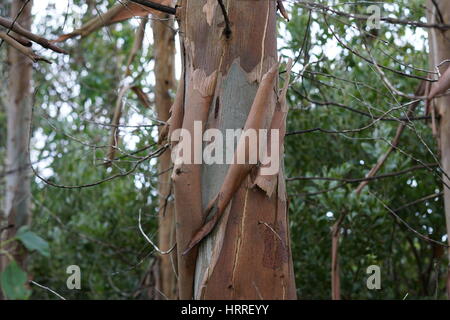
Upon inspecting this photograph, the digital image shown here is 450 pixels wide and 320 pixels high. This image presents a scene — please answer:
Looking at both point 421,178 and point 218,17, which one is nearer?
point 218,17

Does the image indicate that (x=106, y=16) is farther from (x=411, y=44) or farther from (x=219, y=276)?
(x=411, y=44)

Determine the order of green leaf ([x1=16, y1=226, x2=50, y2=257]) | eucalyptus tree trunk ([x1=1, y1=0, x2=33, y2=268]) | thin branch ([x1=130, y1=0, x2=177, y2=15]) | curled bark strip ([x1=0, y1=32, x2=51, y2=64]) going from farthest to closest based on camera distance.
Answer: eucalyptus tree trunk ([x1=1, y1=0, x2=33, y2=268]), curled bark strip ([x1=0, y1=32, x2=51, y2=64]), green leaf ([x1=16, y1=226, x2=50, y2=257]), thin branch ([x1=130, y1=0, x2=177, y2=15])

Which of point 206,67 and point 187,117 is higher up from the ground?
point 206,67

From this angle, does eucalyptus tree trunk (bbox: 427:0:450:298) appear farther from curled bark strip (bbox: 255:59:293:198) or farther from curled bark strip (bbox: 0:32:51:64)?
curled bark strip (bbox: 0:32:51:64)

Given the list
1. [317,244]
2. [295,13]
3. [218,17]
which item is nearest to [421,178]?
[317,244]

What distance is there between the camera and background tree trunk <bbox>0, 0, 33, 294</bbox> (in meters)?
5.74

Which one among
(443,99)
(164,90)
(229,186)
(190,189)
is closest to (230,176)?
(229,186)

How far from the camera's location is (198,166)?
1.92 metres

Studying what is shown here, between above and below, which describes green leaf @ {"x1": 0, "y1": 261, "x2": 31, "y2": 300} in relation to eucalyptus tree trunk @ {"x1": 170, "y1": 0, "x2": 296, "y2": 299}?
below

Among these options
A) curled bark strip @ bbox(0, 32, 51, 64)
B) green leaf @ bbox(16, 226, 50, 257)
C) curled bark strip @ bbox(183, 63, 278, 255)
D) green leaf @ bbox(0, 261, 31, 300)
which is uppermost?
curled bark strip @ bbox(0, 32, 51, 64)

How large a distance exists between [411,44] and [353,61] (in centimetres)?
53

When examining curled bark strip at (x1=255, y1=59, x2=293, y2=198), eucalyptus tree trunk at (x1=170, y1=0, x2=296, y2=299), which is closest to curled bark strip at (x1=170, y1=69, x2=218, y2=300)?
eucalyptus tree trunk at (x1=170, y1=0, x2=296, y2=299)

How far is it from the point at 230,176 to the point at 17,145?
15.4ft

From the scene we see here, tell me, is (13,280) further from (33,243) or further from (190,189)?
(190,189)
